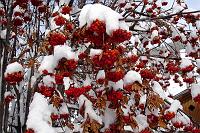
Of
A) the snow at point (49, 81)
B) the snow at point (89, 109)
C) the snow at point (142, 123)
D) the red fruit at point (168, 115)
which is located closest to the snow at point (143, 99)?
the snow at point (142, 123)

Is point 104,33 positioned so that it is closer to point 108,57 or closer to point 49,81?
point 108,57

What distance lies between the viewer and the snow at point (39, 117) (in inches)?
129

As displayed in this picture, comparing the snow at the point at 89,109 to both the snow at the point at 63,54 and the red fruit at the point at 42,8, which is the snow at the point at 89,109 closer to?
the snow at the point at 63,54

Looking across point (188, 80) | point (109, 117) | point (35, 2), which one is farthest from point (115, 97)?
point (188, 80)

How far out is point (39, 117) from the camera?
135 inches

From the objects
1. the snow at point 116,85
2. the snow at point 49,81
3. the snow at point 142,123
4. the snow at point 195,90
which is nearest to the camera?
the snow at point 116,85

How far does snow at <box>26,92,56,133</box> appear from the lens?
129 inches

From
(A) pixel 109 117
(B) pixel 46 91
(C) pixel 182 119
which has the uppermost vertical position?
(B) pixel 46 91

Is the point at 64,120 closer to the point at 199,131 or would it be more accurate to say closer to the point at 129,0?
the point at 199,131

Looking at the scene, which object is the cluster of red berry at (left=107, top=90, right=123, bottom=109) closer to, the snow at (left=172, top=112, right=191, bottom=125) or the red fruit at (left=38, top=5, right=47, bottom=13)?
the snow at (left=172, top=112, right=191, bottom=125)

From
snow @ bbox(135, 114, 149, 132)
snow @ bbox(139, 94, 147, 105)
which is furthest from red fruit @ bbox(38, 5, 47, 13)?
snow @ bbox(135, 114, 149, 132)

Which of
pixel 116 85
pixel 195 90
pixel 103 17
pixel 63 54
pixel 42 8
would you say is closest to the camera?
pixel 103 17

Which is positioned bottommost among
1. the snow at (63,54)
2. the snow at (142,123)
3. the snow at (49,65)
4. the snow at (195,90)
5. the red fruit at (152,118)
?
the red fruit at (152,118)

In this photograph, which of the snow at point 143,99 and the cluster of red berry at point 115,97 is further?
the snow at point 143,99
